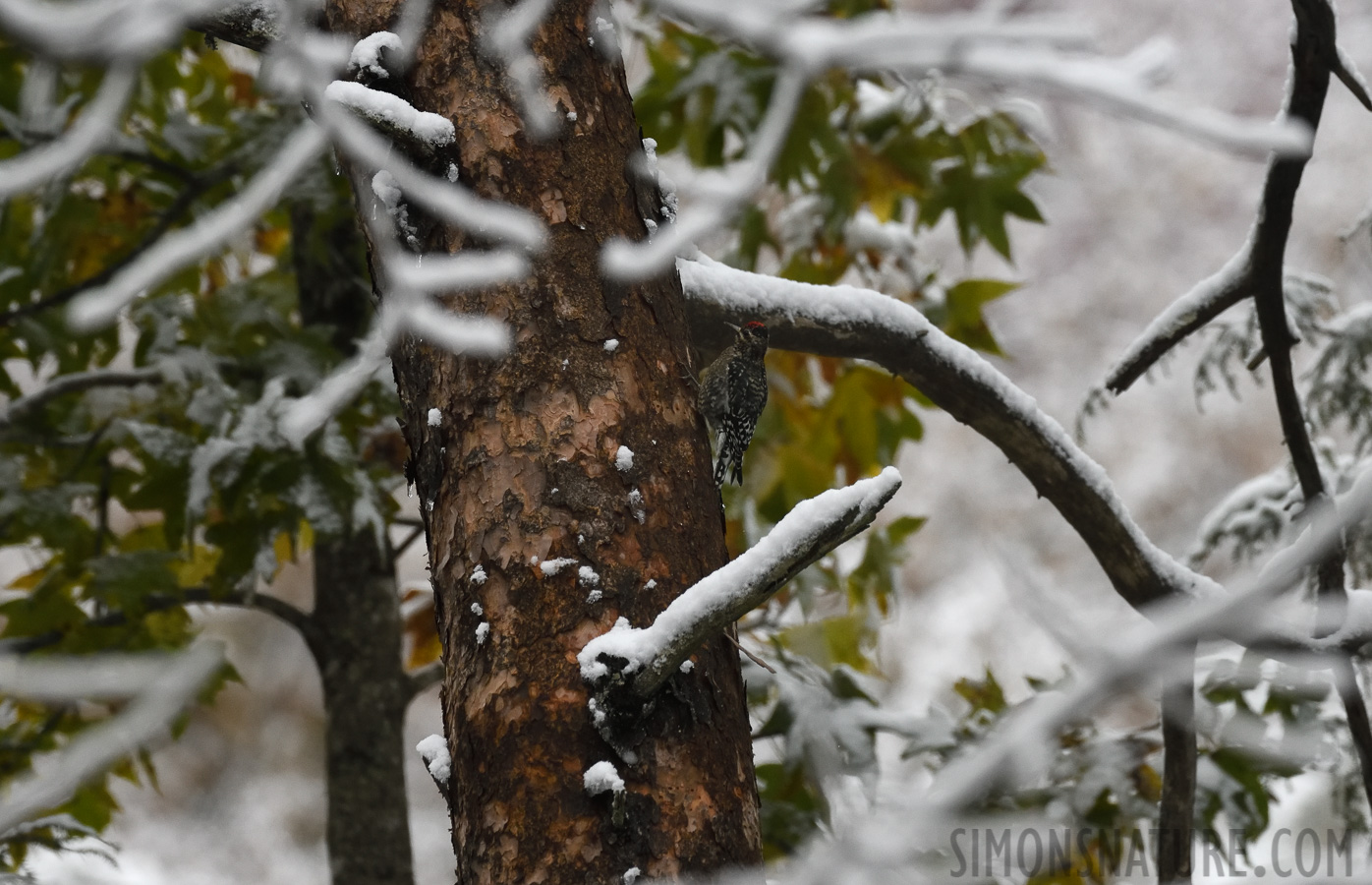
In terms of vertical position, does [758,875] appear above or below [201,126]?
below

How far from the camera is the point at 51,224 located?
264 centimetres

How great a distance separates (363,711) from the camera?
2.59 metres

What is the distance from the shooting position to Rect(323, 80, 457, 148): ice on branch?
3.92 ft

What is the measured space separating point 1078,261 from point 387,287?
12.1 metres

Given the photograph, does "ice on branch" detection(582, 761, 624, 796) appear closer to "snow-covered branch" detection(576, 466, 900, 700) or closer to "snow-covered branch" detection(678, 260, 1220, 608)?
"snow-covered branch" detection(576, 466, 900, 700)

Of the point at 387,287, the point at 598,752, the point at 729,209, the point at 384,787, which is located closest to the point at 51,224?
the point at 384,787

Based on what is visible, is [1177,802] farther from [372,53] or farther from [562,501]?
[372,53]

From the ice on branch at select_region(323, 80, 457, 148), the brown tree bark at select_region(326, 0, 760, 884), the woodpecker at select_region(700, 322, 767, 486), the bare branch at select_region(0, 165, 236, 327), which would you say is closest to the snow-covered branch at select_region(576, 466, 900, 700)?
the brown tree bark at select_region(326, 0, 760, 884)

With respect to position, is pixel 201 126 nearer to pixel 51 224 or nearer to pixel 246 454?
pixel 51 224

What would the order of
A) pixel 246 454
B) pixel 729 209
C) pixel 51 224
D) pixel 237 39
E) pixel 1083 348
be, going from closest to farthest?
pixel 729 209
pixel 237 39
pixel 246 454
pixel 51 224
pixel 1083 348

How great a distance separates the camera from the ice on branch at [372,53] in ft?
4.22

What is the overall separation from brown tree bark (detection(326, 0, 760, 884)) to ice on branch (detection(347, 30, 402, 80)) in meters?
0.04

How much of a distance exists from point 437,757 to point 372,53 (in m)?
0.75

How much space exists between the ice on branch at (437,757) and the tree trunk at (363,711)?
1.32m
